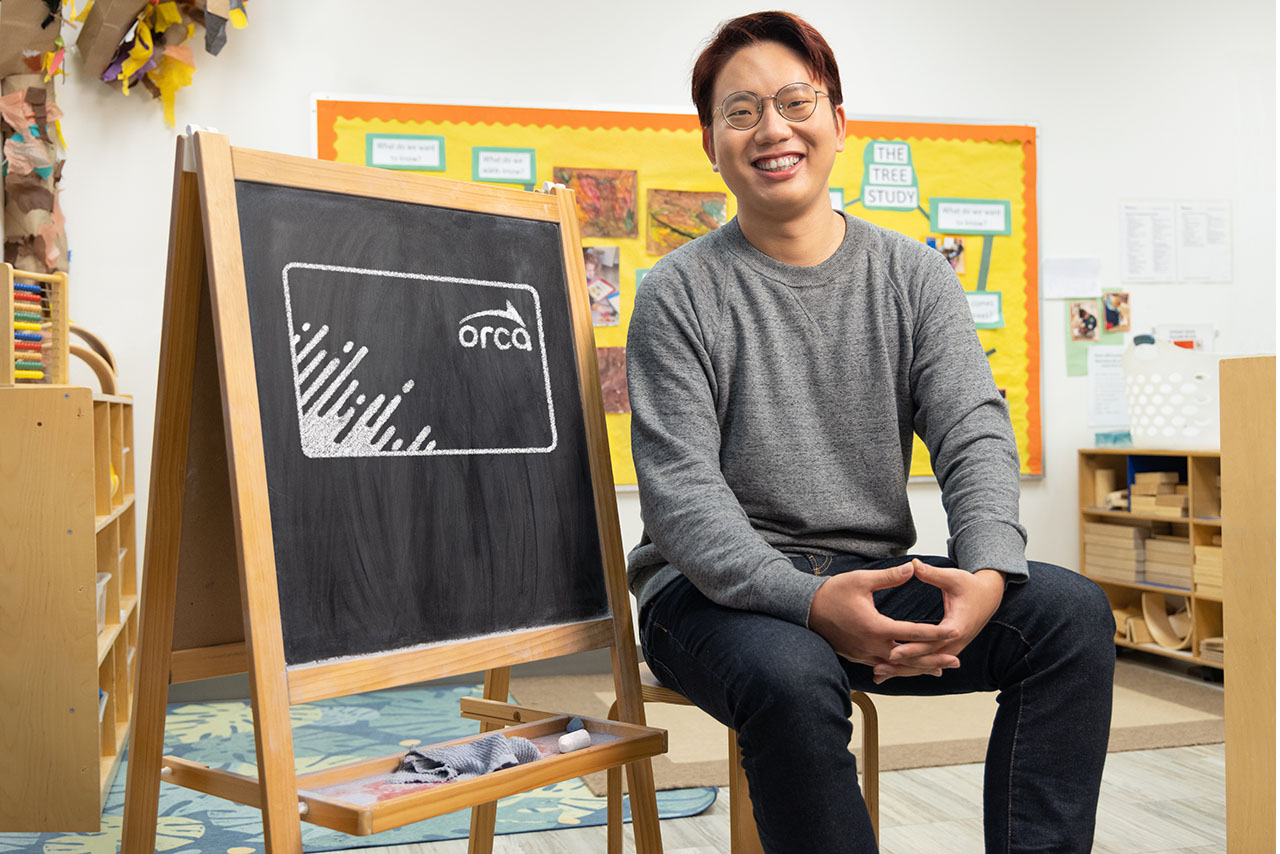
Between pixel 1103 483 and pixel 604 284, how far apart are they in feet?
6.12

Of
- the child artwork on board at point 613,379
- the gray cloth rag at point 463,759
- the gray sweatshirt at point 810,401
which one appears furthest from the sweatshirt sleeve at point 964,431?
the child artwork on board at point 613,379

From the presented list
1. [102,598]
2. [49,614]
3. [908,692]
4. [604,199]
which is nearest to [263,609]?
A: [908,692]

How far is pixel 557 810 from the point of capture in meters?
2.32

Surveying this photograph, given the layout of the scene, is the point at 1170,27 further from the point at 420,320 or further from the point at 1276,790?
the point at 420,320

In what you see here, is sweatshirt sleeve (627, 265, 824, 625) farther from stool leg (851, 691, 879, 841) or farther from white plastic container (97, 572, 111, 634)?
white plastic container (97, 572, 111, 634)

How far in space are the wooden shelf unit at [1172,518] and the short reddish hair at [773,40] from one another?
7.46 feet

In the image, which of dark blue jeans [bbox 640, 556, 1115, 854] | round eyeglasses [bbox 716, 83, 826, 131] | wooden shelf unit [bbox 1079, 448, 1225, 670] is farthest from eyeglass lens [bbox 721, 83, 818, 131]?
wooden shelf unit [bbox 1079, 448, 1225, 670]

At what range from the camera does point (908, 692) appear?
1.39 metres

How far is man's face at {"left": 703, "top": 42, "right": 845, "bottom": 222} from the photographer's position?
1472mm

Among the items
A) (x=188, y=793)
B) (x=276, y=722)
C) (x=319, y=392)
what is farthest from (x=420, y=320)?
(x=188, y=793)

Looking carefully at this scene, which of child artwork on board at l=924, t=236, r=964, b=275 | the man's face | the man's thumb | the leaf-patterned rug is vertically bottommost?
the leaf-patterned rug

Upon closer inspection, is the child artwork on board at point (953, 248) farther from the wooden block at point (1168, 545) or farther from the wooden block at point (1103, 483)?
the wooden block at point (1168, 545)

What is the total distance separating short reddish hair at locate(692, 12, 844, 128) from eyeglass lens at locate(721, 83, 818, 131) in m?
0.04

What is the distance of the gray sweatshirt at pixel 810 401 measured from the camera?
4.57 feet
